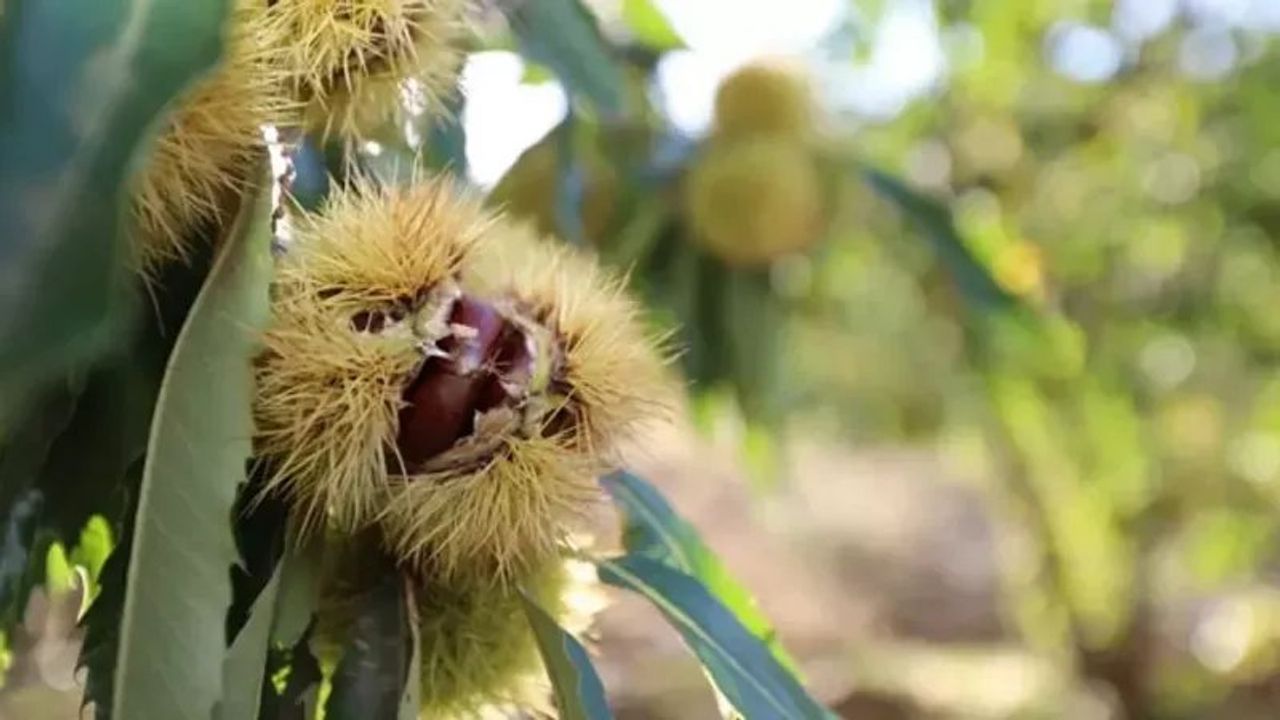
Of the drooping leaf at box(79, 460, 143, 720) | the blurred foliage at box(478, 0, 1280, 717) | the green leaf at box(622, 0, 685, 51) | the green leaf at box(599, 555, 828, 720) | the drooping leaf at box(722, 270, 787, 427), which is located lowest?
the drooping leaf at box(79, 460, 143, 720)

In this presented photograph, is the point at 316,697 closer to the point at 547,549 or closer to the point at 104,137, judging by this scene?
the point at 547,549

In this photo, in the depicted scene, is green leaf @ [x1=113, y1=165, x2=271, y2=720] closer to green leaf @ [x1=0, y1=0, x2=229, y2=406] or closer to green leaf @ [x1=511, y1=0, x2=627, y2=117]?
green leaf @ [x1=0, y1=0, x2=229, y2=406]

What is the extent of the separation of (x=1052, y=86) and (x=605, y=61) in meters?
1.58

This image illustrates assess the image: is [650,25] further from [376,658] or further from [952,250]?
[376,658]

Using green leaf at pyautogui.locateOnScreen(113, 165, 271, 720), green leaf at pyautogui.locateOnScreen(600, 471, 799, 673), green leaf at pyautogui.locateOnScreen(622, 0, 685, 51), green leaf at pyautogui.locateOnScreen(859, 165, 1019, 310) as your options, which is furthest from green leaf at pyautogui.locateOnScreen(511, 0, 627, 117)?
green leaf at pyautogui.locateOnScreen(859, 165, 1019, 310)

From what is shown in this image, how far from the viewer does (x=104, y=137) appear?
31 centimetres

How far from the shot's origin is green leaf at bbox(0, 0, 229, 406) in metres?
0.30

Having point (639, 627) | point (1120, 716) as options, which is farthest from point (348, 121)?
point (1120, 716)

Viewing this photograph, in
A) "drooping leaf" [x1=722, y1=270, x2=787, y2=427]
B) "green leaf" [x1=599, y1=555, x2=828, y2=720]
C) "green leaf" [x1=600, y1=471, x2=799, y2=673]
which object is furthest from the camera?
"drooping leaf" [x1=722, y1=270, x2=787, y2=427]

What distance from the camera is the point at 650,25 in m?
1.18

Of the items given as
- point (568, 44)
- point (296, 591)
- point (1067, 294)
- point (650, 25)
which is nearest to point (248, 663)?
point (296, 591)

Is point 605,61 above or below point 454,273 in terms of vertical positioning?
above

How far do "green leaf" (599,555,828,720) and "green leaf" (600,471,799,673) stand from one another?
0.28ft

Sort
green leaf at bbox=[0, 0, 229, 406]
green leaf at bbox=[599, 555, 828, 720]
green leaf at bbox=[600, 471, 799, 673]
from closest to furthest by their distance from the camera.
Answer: green leaf at bbox=[0, 0, 229, 406] → green leaf at bbox=[599, 555, 828, 720] → green leaf at bbox=[600, 471, 799, 673]
